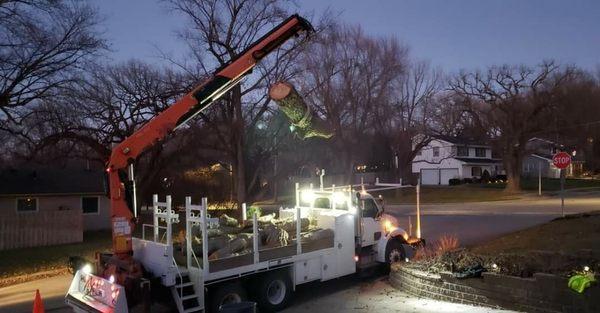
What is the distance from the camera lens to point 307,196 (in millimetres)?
14320

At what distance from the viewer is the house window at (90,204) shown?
3509cm

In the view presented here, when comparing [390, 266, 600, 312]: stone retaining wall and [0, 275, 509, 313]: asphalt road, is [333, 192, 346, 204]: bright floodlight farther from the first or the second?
[390, 266, 600, 312]: stone retaining wall

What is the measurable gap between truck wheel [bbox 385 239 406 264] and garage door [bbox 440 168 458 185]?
6829 centimetres

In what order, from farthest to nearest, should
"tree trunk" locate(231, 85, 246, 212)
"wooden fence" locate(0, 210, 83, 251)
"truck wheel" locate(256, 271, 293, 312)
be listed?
"tree trunk" locate(231, 85, 246, 212)
"wooden fence" locate(0, 210, 83, 251)
"truck wheel" locate(256, 271, 293, 312)

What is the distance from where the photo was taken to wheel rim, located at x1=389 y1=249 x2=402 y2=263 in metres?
13.9

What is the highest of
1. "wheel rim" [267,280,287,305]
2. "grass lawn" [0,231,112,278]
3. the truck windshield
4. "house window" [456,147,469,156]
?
"house window" [456,147,469,156]

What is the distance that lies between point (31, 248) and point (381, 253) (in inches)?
735

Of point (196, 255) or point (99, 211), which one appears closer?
point (196, 255)

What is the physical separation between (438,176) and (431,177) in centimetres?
105

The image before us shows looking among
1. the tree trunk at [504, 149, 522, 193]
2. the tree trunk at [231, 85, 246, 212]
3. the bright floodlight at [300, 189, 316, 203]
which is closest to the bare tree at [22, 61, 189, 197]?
the tree trunk at [231, 85, 246, 212]

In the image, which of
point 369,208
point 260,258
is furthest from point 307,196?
point 260,258

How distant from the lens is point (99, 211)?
3547cm

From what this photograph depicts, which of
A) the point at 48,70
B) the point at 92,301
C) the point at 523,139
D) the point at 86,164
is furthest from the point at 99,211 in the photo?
the point at 523,139

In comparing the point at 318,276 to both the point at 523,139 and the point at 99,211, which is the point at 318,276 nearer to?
the point at 99,211
